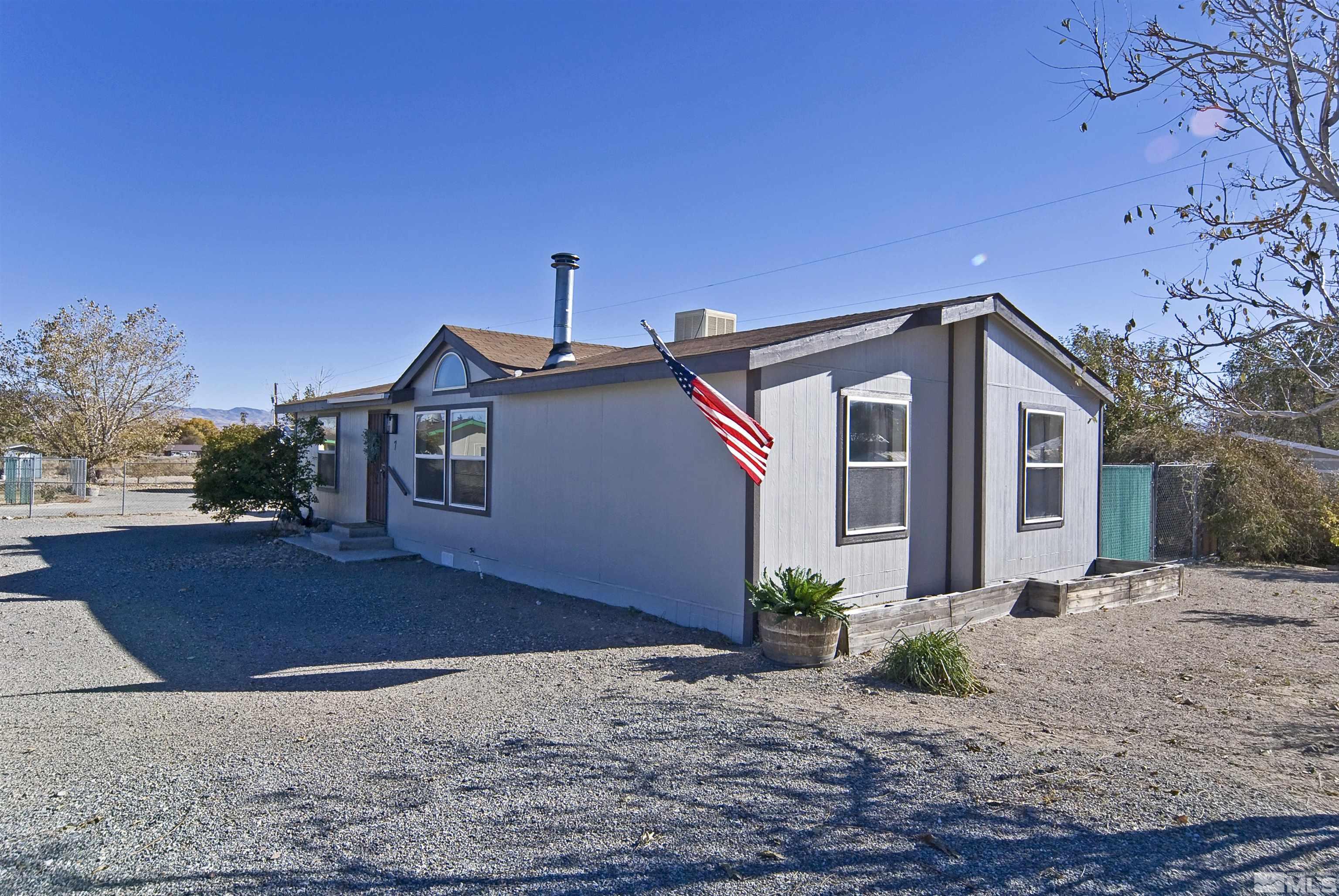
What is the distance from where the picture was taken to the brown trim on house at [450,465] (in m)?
10.6

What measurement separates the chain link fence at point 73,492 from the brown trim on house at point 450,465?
7.79 m

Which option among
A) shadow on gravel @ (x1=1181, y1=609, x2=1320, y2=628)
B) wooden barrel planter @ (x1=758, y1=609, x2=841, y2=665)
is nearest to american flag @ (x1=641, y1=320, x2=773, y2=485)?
wooden barrel planter @ (x1=758, y1=609, x2=841, y2=665)

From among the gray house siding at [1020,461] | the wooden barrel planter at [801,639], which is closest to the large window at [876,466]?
the gray house siding at [1020,461]

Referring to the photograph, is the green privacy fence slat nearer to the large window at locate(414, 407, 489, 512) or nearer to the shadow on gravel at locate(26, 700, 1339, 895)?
the large window at locate(414, 407, 489, 512)

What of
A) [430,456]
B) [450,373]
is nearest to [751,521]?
[450,373]

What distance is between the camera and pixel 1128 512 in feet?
42.5

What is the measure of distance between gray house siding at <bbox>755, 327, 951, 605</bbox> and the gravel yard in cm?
100

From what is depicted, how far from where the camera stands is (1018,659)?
7.05m

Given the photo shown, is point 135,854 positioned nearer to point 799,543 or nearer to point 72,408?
point 799,543

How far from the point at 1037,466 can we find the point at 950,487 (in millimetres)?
1472

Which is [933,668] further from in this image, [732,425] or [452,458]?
[452,458]

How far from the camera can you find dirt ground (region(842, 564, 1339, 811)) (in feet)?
15.6

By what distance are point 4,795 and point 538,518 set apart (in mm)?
6046

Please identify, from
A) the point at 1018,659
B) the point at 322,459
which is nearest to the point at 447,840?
the point at 1018,659
